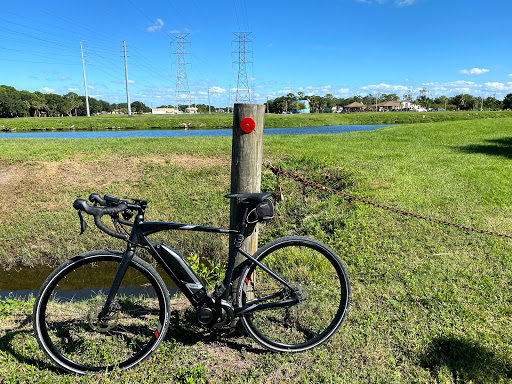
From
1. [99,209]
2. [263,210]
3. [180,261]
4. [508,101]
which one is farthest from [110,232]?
[508,101]

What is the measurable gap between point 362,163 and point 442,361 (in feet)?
24.6

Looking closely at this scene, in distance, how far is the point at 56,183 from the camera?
952 centimetres

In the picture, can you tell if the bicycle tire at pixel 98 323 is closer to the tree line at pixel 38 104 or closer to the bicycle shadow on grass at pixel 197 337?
the bicycle shadow on grass at pixel 197 337

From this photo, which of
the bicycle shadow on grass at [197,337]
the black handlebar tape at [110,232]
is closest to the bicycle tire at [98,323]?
the black handlebar tape at [110,232]

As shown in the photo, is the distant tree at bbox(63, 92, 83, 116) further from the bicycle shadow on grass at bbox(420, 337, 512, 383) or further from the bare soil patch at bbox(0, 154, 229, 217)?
the bicycle shadow on grass at bbox(420, 337, 512, 383)

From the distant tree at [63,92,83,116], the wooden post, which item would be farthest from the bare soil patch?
the distant tree at [63,92,83,116]

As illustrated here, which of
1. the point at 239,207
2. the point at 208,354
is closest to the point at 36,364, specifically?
the point at 208,354

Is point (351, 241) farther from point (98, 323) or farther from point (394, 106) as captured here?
point (394, 106)

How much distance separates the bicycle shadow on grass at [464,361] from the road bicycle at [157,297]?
2.60 feet

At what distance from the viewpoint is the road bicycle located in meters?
2.67

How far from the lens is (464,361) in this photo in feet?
8.96

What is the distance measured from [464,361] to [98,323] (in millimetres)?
3010

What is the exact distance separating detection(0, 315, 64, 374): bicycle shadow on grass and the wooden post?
1.64 metres

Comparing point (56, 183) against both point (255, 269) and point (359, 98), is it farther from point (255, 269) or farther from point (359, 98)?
point (359, 98)
